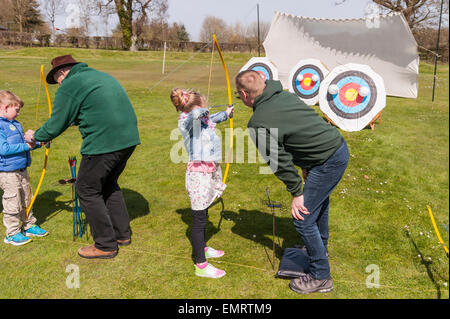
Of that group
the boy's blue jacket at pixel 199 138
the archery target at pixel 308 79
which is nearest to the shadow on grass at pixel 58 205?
the boy's blue jacket at pixel 199 138

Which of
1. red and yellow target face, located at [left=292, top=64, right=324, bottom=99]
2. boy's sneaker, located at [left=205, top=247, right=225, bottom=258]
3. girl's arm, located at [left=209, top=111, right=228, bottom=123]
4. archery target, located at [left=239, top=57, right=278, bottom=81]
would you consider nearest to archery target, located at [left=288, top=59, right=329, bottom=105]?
red and yellow target face, located at [left=292, top=64, right=324, bottom=99]

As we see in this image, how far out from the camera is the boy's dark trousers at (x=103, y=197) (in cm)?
292

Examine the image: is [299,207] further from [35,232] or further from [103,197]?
[35,232]

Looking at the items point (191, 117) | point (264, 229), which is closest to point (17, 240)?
point (191, 117)

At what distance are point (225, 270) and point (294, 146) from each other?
50.5 inches

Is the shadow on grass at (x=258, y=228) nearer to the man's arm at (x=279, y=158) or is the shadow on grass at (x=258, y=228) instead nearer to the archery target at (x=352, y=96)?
the man's arm at (x=279, y=158)

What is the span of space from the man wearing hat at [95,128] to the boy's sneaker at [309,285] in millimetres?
1675

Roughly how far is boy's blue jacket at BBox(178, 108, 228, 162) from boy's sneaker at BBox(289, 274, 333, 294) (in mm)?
1165

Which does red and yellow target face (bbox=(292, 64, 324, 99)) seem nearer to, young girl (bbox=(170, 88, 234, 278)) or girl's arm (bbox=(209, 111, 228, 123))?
girl's arm (bbox=(209, 111, 228, 123))

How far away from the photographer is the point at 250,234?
3.61 meters

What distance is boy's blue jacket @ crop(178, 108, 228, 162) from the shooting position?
276 cm

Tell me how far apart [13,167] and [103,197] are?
90 cm
